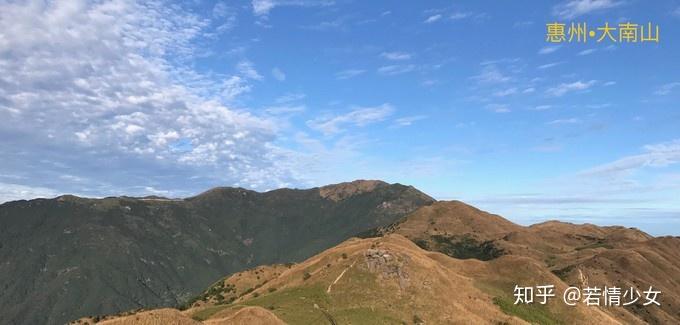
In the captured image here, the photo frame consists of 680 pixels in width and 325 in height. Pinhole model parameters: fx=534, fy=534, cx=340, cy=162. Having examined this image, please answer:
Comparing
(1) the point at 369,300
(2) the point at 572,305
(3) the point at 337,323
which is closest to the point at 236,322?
(3) the point at 337,323

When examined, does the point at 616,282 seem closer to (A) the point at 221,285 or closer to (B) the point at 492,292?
(B) the point at 492,292

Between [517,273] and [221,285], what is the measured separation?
53.6 meters

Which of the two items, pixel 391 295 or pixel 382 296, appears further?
pixel 391 295

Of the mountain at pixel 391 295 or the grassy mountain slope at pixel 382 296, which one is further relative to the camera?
the grassy mountain slope at pixel 382 296

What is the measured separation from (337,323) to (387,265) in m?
16.4

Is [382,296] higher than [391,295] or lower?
lower

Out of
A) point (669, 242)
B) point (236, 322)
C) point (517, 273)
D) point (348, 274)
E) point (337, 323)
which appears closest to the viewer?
point (236, 322)

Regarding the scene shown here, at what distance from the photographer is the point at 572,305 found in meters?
82.9

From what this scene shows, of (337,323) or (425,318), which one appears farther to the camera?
(425,318)

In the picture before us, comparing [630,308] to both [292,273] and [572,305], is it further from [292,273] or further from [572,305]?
[292,273]

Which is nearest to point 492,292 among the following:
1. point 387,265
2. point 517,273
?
point 517,273

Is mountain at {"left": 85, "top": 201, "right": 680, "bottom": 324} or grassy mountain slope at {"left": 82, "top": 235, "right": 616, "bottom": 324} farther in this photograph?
grassy mountain slope at {"left": 82, "top": 235, "right": 616, "bottom": 324}

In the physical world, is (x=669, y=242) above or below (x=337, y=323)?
above

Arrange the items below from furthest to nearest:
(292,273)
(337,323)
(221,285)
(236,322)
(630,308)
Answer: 1. (630,308)
2. (221,285)
3. (292,273)
4. (337,323)
5. (236,322)
